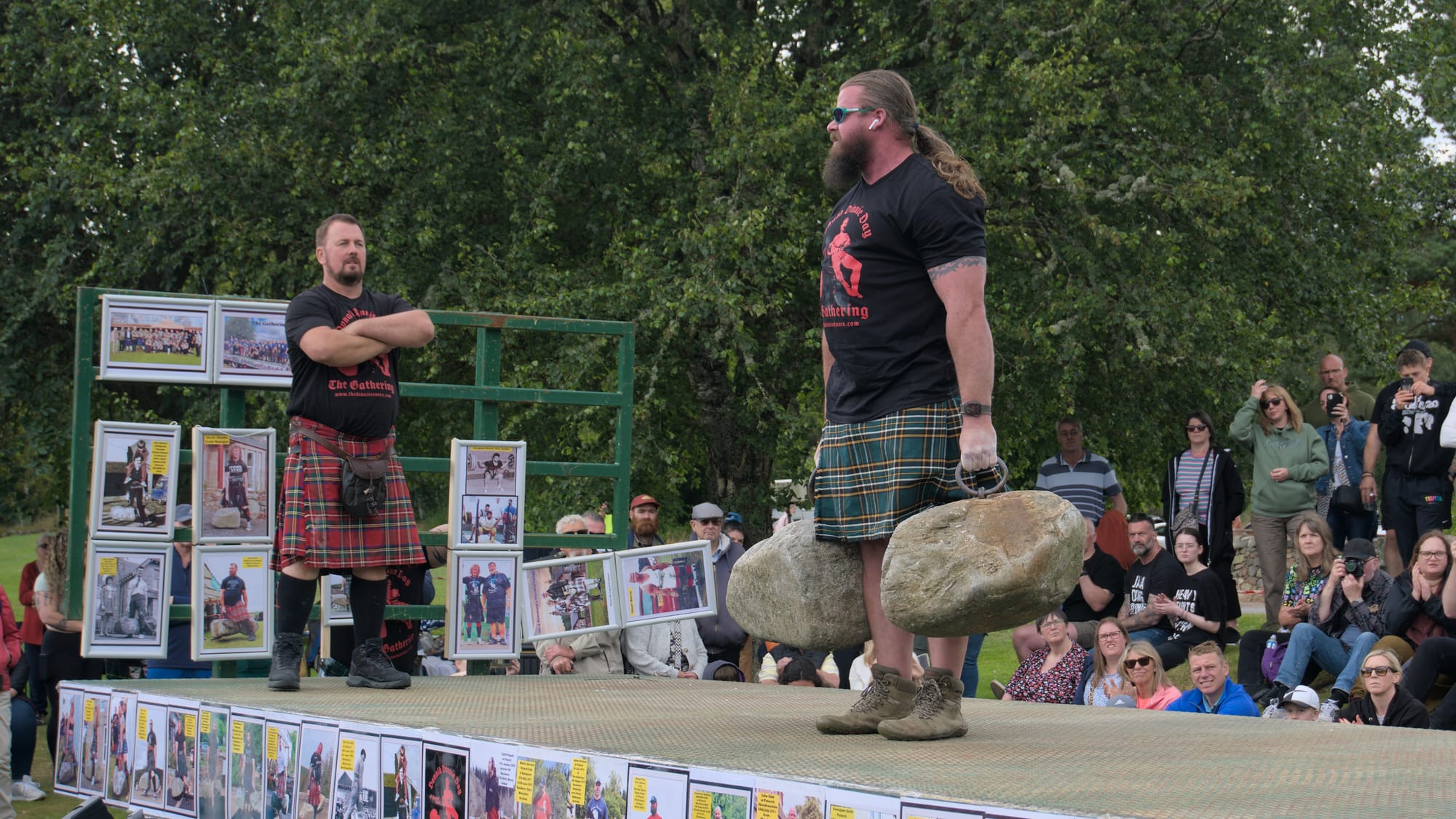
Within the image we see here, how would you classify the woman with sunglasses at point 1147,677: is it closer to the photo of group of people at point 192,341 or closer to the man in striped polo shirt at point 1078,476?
the man in striped polo shirt at point 1078,476

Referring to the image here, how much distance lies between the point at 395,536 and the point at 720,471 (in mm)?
8220

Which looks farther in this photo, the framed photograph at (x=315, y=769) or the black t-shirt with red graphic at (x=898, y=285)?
the framed photograph at (x=315, y=769)

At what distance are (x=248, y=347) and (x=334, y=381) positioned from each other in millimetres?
1234

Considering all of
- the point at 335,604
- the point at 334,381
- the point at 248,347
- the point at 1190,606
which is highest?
the point at 248,347

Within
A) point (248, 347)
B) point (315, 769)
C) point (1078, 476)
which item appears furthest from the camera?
point (1078, 476)

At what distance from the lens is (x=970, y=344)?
322 cm

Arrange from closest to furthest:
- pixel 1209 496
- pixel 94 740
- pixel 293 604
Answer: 1. pixel 94 740
2. pixel 293 604
3. pixel 1209 496

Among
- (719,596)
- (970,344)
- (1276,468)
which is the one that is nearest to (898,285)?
(970,344)

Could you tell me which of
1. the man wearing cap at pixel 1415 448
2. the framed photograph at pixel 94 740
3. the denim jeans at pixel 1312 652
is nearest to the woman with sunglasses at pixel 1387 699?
the denim jeans at pixel 1312 652

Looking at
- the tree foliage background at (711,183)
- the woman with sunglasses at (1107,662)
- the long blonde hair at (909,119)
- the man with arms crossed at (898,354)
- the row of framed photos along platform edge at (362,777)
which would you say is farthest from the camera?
the tree foliage background at (711,183)

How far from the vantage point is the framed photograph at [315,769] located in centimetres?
365

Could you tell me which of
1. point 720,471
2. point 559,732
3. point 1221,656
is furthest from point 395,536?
point 720,471

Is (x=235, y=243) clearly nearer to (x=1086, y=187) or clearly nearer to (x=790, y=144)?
(x=790, y=144)

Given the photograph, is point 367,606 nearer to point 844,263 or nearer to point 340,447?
point 340,447
